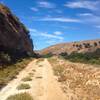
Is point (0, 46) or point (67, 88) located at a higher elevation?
point (0, 46)

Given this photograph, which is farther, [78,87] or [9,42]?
[9,42]

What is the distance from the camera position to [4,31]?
5666cm

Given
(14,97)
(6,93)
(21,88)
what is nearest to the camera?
(14,97)

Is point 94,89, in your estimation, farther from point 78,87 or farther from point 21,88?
point 21,88

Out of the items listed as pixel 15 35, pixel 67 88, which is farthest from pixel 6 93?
pixel 15 35

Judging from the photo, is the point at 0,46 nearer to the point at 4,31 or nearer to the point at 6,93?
the point at 4,31

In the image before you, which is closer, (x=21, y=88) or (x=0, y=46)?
(x=21, y=88)

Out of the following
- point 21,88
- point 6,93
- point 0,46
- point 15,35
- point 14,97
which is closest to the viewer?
point 14,97

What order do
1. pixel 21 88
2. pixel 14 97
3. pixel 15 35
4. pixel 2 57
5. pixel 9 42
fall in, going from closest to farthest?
1. pixel 14 97
2. pixel 21 88
3. pixel 2 57
4. pixel 9 42
5. pixel 15 35

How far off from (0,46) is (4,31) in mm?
4065

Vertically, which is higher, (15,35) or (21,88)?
(15,35)

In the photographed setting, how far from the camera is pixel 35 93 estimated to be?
2178 centimetres

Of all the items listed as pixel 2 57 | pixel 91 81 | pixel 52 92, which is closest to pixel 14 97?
pixel 52 92

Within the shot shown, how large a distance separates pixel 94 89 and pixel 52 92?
9.88ft
